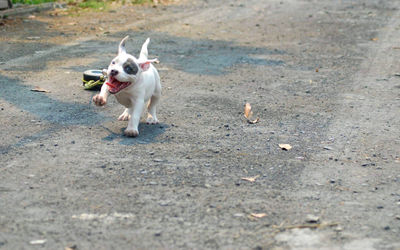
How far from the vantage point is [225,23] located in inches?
475

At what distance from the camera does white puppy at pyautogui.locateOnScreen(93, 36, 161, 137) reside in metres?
4.95

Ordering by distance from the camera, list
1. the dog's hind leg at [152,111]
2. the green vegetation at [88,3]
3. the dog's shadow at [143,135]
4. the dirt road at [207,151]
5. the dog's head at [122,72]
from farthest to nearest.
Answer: the green vegetation at [88,3] < the dog's hind leg at [152,111] < the dog's shadow at [143,135] < the dog's head at [122,72] < the dirt road at [207,151]

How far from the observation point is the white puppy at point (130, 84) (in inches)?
195

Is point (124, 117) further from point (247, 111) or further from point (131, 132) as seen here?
point (247, 111)

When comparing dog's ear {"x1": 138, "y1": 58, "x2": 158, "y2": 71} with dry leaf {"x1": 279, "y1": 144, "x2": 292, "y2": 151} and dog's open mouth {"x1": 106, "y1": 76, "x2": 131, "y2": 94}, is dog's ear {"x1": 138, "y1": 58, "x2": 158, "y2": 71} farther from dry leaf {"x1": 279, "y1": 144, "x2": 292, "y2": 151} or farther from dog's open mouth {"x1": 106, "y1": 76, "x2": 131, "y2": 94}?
dry leaf {"x1": 279, "y1": 144, "x2": 292, "y2": 151}

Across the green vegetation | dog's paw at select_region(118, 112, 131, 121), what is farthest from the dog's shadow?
the green vegetation

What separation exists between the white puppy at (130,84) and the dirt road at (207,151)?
0.23 meters

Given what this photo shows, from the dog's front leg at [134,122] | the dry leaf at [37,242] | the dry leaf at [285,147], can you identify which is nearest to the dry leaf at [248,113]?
the dry leaf at [285,147]

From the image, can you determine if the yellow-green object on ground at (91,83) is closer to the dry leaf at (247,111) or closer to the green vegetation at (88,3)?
the dry leaf at (247,111)

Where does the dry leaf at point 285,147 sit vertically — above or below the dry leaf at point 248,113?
above

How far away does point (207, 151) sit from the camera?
4875 millimetres

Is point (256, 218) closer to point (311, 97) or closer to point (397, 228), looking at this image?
point (397, 228)

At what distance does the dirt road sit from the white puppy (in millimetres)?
227

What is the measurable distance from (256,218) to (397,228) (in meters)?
0.79
